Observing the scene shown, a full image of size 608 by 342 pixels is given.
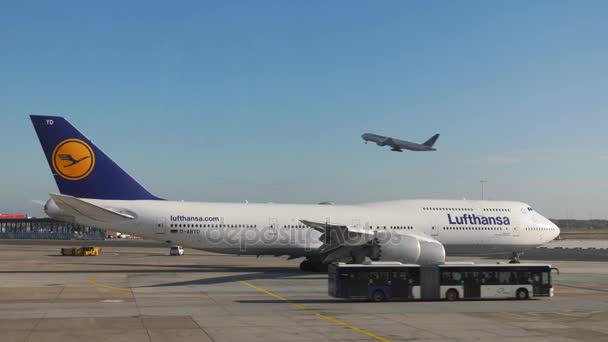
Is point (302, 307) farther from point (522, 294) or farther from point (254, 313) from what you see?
point (522, 294)

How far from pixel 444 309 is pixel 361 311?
3.80 metres

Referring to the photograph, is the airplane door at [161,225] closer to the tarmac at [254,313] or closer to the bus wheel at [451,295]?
the tarmac at [254,313]

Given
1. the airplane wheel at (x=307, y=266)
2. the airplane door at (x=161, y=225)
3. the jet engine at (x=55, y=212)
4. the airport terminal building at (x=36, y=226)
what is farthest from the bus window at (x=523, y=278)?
the airport terminal building at (x=36, y=226)

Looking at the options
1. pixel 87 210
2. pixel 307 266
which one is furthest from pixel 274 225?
pixel 87 210

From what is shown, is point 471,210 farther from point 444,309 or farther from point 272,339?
point 272,339

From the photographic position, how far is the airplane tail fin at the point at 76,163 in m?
40.9

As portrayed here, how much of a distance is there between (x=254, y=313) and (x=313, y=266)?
2247 centimetres

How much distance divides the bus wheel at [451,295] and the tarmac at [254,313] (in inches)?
40.7

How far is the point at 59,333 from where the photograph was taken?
739 inches

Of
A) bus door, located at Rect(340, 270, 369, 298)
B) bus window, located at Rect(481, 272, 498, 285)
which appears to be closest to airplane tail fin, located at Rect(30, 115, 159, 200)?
bus door, located at Rect(340, 270, 369, 298)

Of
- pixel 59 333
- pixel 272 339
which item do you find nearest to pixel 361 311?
pixel 272 339

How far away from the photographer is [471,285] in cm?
2900

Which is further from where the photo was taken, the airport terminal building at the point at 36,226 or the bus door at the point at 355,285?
the airport terminal building at the point at 36,226

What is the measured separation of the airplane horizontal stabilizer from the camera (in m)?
38.3
